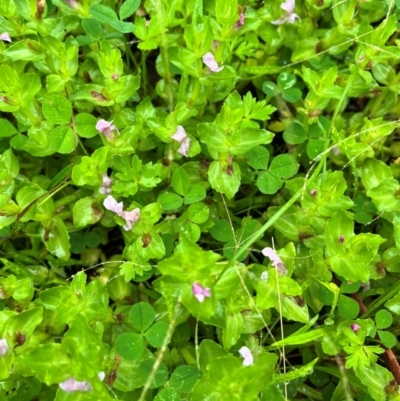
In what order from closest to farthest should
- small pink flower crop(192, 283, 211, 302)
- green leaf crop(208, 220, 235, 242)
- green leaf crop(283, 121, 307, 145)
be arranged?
small pink flower crop(192, 283, 211, 302)
green leaf crop(208, 220, 235, 242)
green leaf crop(283, 121, 307, 145)

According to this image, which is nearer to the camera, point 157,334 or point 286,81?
point 157,334

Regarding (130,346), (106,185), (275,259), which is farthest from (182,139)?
(130,346)

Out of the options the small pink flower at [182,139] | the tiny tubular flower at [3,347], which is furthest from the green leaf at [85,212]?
the tiny tubular flower at [3,347]

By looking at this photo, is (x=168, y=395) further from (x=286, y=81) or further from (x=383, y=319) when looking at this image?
(x=286, y=81)

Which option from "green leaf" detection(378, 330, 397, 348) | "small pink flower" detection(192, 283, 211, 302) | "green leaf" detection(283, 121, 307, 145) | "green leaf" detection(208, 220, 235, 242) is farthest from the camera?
"green leaf" detection(283, 121, 307, 145)

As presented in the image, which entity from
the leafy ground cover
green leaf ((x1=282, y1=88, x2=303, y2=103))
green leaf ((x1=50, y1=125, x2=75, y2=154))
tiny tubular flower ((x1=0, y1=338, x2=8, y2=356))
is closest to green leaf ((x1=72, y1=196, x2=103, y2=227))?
the leafy ground cover

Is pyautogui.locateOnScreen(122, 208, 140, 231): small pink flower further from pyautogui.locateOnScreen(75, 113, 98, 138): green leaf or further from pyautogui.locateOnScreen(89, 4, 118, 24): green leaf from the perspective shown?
pyautogui.locateOnScreen(89, 4, 118, 24): green leaf
